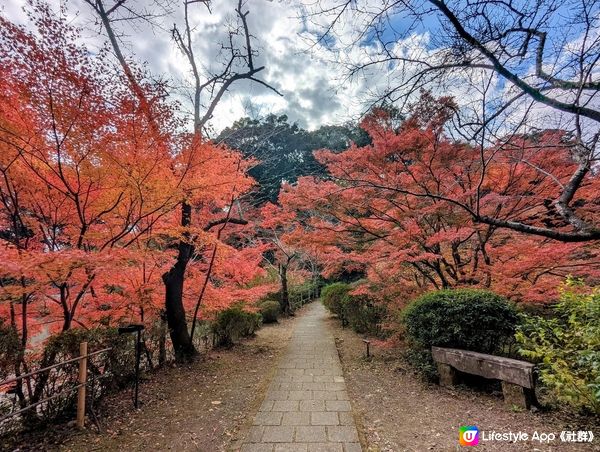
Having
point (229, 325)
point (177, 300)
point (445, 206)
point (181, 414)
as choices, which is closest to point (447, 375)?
point (445, 206)

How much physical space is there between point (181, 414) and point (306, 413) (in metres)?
1.73

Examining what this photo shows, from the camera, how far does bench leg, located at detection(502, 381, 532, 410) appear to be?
3350 millimetres

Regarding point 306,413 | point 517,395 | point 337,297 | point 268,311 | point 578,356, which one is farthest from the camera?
point 268,311

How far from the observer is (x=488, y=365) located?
3.73m

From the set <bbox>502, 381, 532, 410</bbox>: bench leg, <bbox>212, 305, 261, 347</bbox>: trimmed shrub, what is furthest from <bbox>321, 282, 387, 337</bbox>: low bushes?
<bbox>502, 381, 532, 410</bbox>: bench leg

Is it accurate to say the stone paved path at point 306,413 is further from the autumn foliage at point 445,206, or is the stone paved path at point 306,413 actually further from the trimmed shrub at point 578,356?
the autumn foliage at point 445,206

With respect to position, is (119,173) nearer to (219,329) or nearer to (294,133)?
(219,329)

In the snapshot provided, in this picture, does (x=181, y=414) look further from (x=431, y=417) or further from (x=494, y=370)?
(x=494, y=370)

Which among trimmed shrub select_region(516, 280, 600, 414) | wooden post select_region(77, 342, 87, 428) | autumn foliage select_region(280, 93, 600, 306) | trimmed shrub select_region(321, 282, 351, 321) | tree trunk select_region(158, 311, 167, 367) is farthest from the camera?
trimmed shrub select_region(321, 282, 351, 321)

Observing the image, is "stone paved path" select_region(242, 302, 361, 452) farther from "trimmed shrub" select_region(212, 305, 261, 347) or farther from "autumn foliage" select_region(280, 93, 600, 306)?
"autumn foliage" select_region(280, 93, 600, 306)

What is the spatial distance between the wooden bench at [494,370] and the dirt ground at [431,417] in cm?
15

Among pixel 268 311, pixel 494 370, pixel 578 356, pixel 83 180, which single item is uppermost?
pixel 83 180

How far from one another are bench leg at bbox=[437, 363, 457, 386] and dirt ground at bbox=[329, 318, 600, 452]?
4.0 inches

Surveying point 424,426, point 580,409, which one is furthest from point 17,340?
point 580,409
